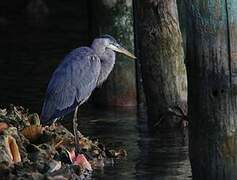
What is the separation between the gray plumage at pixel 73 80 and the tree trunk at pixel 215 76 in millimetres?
3053

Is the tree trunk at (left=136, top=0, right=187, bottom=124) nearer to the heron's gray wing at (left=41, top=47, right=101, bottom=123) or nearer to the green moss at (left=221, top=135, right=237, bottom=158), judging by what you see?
the heron's gray wing at (left=41, top=47, right=101, bottom=123)

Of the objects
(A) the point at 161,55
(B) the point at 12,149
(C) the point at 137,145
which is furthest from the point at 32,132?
(A) the point at 161,55

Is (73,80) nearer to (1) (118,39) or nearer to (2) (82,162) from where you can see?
(2) (82,162)

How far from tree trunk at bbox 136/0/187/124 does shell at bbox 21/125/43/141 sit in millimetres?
2297

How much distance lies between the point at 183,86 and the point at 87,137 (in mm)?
1526

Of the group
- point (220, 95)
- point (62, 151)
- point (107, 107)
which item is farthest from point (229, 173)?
point (107, 107)

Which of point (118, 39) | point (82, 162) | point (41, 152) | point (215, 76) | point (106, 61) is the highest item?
point (118, 39)

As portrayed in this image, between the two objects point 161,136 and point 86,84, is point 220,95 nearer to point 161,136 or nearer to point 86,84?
point 86,84

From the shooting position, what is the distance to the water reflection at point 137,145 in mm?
10719

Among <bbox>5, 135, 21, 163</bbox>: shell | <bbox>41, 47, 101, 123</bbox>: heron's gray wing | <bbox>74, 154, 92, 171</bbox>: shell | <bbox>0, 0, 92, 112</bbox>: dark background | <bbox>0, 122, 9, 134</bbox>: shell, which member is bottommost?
<bbox>74, 154, 92, 171</bbox>: shell

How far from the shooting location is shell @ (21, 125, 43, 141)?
11305 mm

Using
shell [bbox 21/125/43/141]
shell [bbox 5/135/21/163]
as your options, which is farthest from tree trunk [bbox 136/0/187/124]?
shell [bbox 5/135/21/163]

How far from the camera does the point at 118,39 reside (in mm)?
15156

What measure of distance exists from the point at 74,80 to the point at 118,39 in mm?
3758
